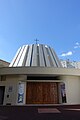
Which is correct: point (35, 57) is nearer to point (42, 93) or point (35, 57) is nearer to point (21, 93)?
point (42, 93)

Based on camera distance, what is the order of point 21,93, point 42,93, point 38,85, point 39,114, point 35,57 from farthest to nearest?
point 35,57
point 38,85
point 42,93
point 21,93
point 39,114

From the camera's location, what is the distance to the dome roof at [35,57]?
23.9 m

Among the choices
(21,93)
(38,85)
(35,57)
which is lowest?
(21,93)

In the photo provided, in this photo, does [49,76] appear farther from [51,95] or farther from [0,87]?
[0,87]

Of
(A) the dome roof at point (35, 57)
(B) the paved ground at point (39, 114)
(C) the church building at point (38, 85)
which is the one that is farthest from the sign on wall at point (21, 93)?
(B) the paved ground at point (39, 114)

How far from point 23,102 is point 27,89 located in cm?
160

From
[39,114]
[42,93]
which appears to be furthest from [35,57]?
[39,114]

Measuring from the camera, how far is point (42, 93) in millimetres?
19422

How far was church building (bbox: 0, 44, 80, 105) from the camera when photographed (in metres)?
19.1

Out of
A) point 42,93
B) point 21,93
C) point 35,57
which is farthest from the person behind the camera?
point 35,57

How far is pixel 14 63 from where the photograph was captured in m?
25.5

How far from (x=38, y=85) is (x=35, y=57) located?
6.44 m

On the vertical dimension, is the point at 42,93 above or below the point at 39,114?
above

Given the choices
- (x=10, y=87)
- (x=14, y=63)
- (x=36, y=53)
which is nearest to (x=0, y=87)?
(x=10, y=87)
